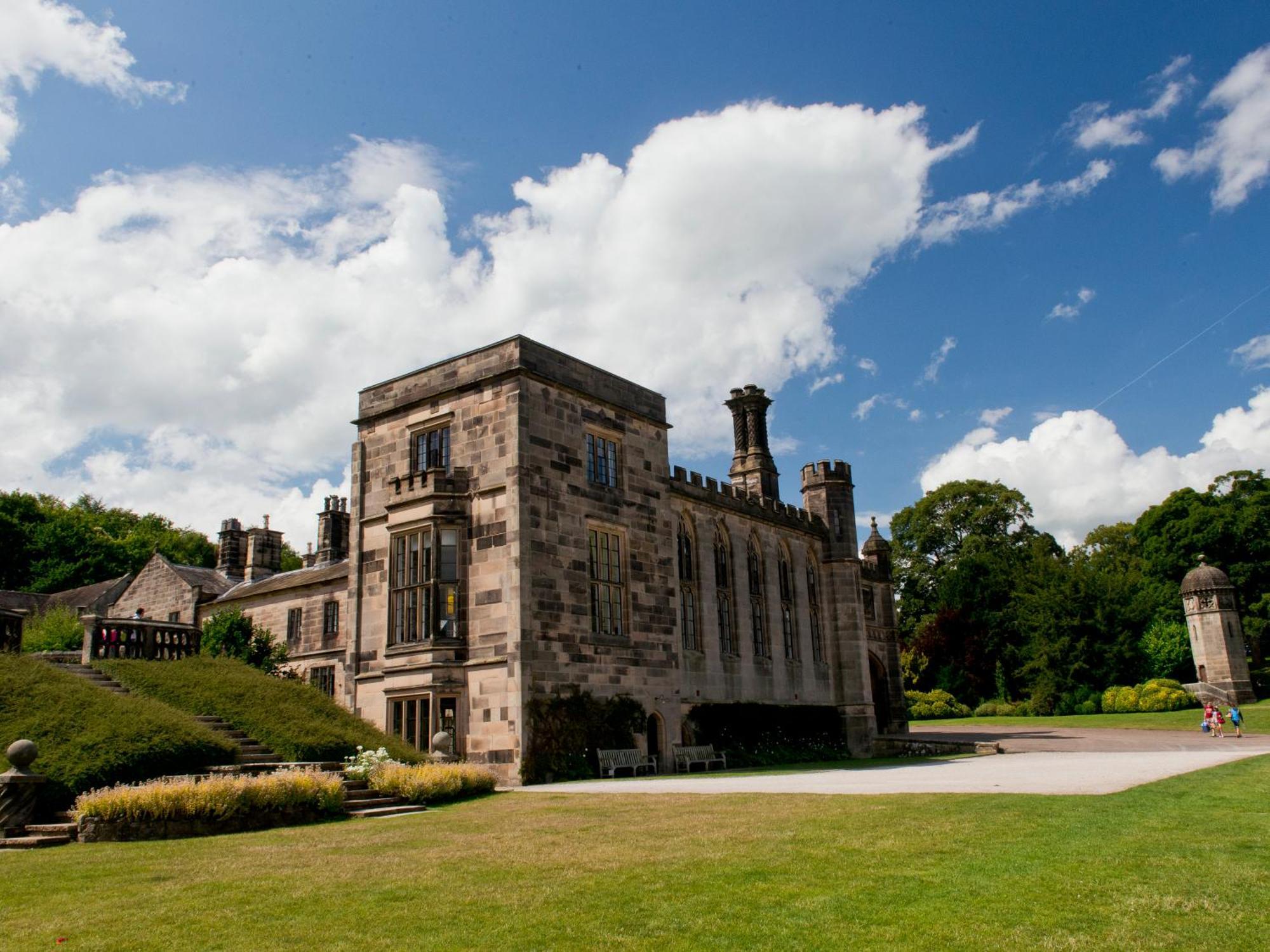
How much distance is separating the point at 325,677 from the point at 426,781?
889 inches

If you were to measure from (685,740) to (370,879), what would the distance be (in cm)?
2002

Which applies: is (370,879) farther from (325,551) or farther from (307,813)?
(325,551)

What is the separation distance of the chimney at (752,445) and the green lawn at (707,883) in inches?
1072

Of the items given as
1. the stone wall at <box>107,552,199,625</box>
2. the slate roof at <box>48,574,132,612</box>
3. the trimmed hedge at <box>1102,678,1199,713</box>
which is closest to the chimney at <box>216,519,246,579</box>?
the stone wall at <box>107,552,199,625</box>

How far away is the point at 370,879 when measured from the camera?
884cm

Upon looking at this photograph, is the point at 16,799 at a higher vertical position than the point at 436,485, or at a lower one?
lower

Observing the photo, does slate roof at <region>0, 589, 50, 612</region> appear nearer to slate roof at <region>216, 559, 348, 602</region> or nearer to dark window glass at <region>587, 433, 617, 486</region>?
slate roof at <region>216, 559, 348, 602</region>

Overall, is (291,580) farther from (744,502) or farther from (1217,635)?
(1217,635)

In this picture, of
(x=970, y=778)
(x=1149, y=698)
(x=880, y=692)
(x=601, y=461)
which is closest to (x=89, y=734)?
(x=970, y=778)

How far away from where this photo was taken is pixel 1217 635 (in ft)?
162

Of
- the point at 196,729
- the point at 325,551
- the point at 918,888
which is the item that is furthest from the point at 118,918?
the point at 325,551

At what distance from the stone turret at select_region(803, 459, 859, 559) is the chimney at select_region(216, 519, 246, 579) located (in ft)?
90.6

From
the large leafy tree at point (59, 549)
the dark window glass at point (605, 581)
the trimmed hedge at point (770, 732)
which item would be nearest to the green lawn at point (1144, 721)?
the trimmed hedge at point (770, 732)

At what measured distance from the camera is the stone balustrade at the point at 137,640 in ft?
69.8
